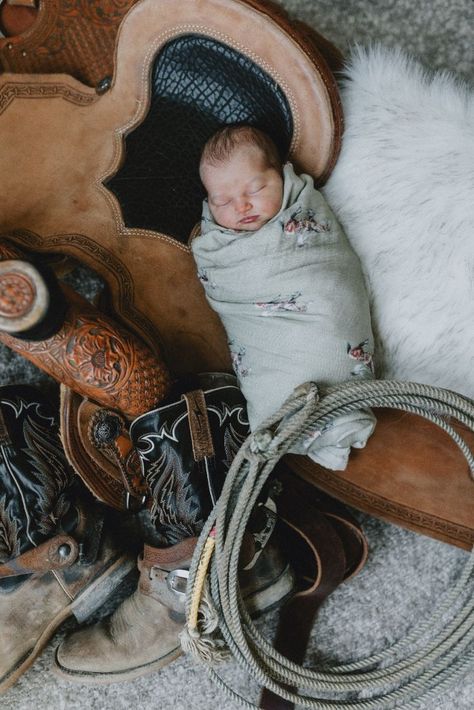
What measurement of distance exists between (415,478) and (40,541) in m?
0.62

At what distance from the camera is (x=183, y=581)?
98 centimetres

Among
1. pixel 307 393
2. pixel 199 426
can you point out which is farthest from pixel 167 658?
pixel 307 393

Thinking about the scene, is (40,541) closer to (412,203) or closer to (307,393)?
(307,393)

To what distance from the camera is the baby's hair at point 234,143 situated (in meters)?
0.90

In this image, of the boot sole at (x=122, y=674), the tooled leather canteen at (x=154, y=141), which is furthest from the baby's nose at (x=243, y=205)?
the boot sole at (x=122, y=674)

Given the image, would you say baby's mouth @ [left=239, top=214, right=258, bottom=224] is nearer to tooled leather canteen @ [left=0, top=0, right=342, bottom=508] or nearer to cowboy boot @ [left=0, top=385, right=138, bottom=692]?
tooled leather canteen @ [left=0, top=0, right=342, bottom=508]

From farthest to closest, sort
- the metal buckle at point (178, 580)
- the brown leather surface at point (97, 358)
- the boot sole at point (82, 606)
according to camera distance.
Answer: the boot sole at point (82, 606) < the metal buckle at point (178, 580) < the brown leather surface at point (97, 358)

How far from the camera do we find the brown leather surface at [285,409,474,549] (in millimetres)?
998

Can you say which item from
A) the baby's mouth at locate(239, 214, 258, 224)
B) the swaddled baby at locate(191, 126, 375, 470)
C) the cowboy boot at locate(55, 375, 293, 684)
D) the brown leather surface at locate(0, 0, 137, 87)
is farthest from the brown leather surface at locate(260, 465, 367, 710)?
the brown leather surface at locate(0, 0, 137, 87)

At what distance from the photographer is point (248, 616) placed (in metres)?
0.96

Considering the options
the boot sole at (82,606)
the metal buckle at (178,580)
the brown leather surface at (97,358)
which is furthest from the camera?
the boot sole at (82,606)

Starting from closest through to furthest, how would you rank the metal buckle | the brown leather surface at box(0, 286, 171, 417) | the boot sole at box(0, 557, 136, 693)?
the brown leather surface at box(0, 286, 171, 417)
the metal buckle
the boot sole at box(0, 557, 136, 693)

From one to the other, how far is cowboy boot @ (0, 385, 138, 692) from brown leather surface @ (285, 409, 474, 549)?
0.44 m

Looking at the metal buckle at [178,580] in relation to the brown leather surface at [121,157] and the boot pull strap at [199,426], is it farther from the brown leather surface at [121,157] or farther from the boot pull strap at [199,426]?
the brown leather surface at [121,157]
